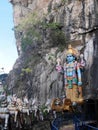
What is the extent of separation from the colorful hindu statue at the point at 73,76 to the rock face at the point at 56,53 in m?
0.40

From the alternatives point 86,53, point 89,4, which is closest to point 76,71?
point 86,53

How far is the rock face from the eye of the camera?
19.4 m

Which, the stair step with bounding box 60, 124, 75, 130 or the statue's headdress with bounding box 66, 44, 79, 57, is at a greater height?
the statue's headdress with bounding box 66, 44, 79, 57

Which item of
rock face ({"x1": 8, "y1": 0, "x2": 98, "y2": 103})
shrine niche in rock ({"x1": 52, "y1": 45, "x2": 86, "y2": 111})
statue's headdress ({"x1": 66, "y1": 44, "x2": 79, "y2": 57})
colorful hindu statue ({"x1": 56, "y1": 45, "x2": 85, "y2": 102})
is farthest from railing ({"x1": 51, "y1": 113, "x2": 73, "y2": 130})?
statue's headdress ({"x1": 66, "y1": 44, "x2": 79, "y2": 57})

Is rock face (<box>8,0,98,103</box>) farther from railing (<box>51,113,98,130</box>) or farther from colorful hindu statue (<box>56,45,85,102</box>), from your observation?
railing (<box>51,113,98,130</box>)

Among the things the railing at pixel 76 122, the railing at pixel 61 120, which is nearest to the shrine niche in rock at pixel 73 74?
the railing at pixel 61 120

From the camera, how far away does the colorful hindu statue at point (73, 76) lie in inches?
747

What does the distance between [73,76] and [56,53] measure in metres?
3.39

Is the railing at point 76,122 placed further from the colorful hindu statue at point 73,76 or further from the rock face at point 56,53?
the rock face at point 56,53

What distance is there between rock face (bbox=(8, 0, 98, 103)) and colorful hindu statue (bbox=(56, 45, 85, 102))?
1.31 ft

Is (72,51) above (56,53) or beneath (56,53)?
beneath

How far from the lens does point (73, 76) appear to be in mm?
19156

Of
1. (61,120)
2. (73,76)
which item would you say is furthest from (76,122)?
(73,76)

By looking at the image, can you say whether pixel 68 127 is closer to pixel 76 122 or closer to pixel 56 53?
pixel 76 122
